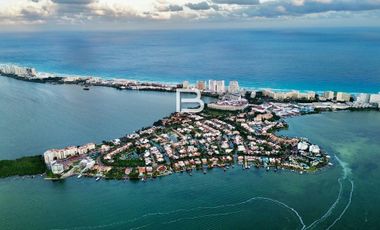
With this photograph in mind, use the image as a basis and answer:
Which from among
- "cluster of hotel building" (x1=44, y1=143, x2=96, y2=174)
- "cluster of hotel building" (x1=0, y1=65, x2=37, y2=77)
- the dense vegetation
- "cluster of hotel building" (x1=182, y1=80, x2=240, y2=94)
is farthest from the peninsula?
"cluster of hotel building" (x1=0, y1=65, x2=37, y2=77)

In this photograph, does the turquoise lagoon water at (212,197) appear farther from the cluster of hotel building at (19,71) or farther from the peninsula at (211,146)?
the cluster of hotel building at (19,71)

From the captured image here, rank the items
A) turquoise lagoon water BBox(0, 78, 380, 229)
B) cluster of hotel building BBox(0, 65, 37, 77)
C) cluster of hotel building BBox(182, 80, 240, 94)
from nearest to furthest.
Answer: turquoise lagoon water BBox(0, 78, 380, 229) < cluster of hotel building BBox(182, 80, 240, 94) < cluster of hotel building BBox(0, 65, 37, 77)

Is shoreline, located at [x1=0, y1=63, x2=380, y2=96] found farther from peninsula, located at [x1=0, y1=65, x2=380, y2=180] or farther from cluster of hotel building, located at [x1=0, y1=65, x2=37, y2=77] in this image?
peninsula, located at [x1=0, y1=65, x2=380, y2=180]

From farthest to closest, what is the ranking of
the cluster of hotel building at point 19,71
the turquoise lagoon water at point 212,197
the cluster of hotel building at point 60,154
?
the cluster of hotel building at point 19,71 < the cluster of hotel building at point 60,154 < the turquoise lagoon water at point 212,197

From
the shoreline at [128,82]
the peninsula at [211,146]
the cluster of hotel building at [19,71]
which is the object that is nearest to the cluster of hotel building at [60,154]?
the peninsula at [211,146]

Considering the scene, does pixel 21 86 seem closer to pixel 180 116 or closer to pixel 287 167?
pixel 180 116

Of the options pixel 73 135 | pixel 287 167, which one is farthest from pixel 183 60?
pixel 287 167
